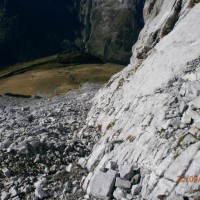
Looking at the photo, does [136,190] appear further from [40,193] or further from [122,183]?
[40,193]

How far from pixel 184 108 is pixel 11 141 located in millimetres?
13725

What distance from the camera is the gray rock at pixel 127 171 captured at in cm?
1935

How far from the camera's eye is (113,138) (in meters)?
25.6

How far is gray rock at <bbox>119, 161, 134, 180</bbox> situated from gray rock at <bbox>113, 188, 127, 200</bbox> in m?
0.72

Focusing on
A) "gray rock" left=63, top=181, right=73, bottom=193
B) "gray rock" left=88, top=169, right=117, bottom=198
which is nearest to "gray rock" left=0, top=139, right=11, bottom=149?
"gray rock" left=63, top=181, right=73, bottom=193

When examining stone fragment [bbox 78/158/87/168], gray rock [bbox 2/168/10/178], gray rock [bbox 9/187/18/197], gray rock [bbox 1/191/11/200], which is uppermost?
stone fragment [bbox 78/158/87/168]

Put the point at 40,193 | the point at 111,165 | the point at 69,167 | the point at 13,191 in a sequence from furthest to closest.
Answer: the point at 69,167 < the point at 13,191 < the point at 40,193 < the point at 111,165

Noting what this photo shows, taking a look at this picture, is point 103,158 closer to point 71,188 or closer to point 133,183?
point 71,188

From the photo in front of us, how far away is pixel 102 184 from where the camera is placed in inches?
776

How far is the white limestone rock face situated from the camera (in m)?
17.6

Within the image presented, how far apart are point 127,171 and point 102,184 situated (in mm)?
1327

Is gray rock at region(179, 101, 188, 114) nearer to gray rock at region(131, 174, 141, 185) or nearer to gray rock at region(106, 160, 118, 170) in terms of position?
gray rock at region(131, 174, 141, 185)
